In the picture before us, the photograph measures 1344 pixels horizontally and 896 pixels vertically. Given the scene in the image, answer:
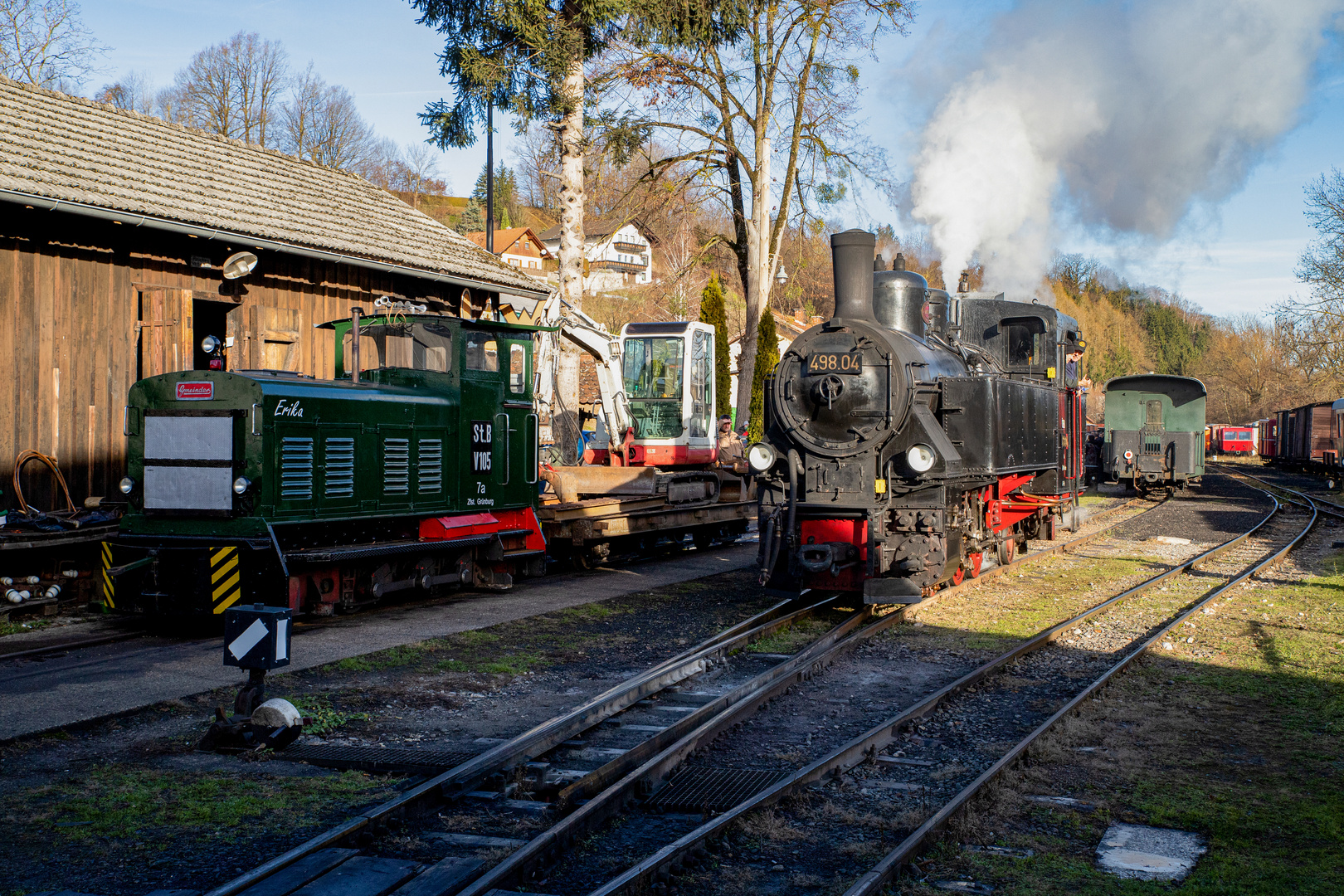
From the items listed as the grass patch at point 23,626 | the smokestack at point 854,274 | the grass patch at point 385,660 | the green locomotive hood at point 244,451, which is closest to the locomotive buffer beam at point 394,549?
the green locomotive hood at point 244,451

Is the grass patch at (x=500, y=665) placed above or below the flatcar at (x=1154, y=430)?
below

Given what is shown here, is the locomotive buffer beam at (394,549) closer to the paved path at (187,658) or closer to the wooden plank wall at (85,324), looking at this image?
the paved path at (187,658)

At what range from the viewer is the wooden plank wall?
35.6 feet

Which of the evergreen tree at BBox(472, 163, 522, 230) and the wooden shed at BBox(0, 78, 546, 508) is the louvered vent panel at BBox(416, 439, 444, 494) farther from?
the evergreen tree at BBox(472, 163, 522, 230)

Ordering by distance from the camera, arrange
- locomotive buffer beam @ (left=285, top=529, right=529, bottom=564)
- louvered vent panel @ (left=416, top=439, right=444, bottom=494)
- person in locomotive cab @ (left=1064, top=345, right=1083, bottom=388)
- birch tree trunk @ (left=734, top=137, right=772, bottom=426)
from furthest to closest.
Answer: birch tree trunk @ (left=734, top=137, right=772, bottom=426) → person in locomotive cab @ (left=1064, top=345, right=1083, bottom=388) → louvered vent panel @ (left=416, top=439, right=444, bottom=494) → locomotive buffer beam @ (left=285, top=529, right=529, bottom=564)

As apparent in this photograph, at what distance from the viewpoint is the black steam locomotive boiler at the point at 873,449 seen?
10.1 metres

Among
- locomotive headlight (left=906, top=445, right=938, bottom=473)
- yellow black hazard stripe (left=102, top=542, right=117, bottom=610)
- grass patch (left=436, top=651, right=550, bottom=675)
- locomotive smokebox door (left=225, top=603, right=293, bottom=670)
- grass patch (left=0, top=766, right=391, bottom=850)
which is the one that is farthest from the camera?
locomotive headlight (left=906, top=445, right=938, bottom=473)

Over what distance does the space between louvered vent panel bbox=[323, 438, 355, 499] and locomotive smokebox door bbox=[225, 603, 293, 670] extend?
3.61 metres

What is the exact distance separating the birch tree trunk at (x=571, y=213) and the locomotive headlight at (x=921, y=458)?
8.37 metres

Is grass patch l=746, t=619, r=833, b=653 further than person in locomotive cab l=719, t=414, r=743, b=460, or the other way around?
person in locomotive cab l=719, t=414, r=743, b=460

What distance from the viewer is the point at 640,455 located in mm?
17000

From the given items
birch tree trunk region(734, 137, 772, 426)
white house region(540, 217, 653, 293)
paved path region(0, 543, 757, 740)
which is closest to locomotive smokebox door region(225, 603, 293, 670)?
paved path region(0, 543, 757, 740)

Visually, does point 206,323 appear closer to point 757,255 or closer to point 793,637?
point 793,637

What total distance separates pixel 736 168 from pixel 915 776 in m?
22.2
